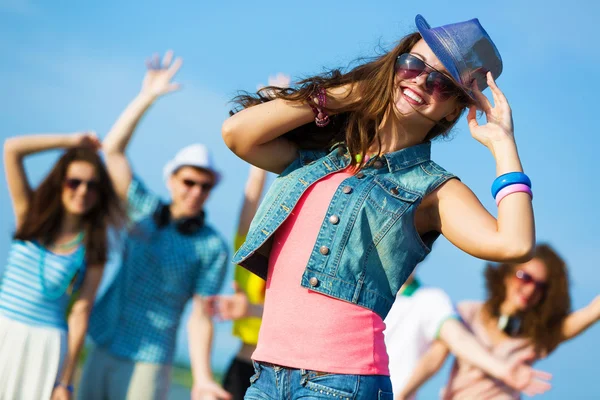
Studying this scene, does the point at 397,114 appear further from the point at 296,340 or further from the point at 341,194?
the point at 296,340

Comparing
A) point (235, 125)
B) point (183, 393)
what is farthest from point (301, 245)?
point (183, 393)

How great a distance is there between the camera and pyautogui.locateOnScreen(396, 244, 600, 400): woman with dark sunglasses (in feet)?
Answer: 21.2

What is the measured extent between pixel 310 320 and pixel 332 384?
0.64 ft

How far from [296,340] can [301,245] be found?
11.4 inches

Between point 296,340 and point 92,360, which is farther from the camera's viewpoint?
point 92,360

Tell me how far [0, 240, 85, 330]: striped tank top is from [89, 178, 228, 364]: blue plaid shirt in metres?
0.57

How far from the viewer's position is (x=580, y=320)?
6.61m

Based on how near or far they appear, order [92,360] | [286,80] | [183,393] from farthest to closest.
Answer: [183,393]
[286,80]
[92,360]

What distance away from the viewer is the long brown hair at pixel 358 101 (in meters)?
2.87

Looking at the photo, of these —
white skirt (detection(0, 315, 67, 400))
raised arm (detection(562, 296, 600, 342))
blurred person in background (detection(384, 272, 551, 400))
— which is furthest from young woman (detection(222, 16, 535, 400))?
raised arm (detection(562, 296, 600, 342))

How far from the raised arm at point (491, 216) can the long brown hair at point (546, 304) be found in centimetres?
397

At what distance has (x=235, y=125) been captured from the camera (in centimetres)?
289

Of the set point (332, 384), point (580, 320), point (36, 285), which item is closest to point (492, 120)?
point (332, 384)

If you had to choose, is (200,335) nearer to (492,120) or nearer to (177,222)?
(177,222)
